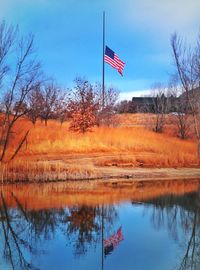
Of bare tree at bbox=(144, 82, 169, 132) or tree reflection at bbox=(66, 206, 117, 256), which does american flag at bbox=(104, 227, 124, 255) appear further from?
bare tree at bbox=(144, 82, 169, 132)

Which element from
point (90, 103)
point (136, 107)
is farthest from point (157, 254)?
point (136, 107)

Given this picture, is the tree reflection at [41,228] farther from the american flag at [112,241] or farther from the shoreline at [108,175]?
the shoreline at [108,175]

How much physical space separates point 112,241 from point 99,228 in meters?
1.71

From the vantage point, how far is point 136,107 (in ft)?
160

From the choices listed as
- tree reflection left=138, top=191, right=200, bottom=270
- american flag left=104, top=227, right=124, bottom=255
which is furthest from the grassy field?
american flag left=104, top=227, right=124, bottom=255

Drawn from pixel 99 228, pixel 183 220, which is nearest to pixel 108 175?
pixel 183 220

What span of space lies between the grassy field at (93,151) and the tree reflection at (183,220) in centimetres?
664

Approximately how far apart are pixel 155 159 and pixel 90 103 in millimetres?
8439

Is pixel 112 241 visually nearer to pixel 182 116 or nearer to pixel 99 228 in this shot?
pixel 99 228

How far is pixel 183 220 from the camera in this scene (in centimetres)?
1345

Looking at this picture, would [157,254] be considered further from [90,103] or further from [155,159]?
[90,103]

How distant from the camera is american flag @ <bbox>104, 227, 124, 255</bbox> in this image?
10.2 metres

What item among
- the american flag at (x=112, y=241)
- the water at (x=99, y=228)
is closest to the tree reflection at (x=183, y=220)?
the water at (x=99, y=228)

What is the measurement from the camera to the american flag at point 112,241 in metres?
10.2
